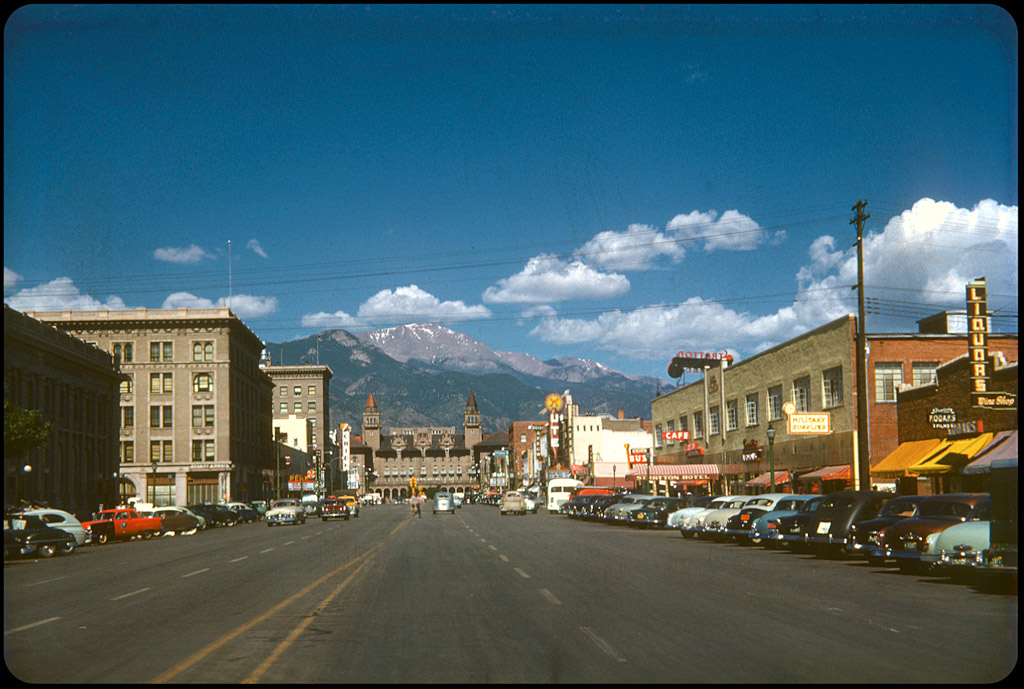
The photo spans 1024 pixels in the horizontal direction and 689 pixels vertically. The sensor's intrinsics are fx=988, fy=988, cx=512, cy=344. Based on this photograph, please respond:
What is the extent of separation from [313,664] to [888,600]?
9620mm

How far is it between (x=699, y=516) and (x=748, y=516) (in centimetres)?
460

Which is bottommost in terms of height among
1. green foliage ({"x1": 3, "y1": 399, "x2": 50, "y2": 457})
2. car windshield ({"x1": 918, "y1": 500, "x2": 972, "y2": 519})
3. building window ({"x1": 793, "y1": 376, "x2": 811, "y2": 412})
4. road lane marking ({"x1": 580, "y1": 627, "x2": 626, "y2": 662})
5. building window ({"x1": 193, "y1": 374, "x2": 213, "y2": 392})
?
road lane marking ({"x1": 580, "y1": 627, "x2": 626, "y2": 662})

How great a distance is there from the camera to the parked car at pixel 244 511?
6747 centimetres

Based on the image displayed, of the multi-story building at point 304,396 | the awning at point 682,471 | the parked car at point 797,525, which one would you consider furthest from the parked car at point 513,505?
the multi-story building at point 304,396

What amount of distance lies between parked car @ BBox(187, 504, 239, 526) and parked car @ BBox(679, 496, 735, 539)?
1346 inches

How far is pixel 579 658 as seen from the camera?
1046cm

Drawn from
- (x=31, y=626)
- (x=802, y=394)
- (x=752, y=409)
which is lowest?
(x=31, y=626)

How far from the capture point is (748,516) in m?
31.0

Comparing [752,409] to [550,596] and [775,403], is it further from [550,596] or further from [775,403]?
[550,596]

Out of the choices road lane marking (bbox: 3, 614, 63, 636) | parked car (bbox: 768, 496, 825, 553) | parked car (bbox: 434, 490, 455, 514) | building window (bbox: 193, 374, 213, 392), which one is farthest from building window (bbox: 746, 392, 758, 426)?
building window (bbox: 193, 374, 213, 392)

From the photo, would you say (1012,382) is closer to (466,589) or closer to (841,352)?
(841,352)

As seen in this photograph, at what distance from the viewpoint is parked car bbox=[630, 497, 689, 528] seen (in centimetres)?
4619

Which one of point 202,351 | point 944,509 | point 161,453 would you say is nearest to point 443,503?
point 202,351

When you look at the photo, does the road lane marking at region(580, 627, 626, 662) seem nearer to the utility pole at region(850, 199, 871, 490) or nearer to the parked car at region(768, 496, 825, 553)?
the parked car at region(768, 496, 825, 553)
